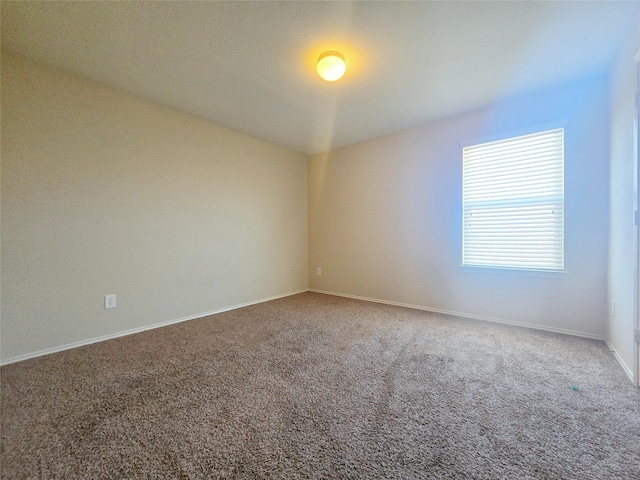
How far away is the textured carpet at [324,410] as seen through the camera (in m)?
1.10

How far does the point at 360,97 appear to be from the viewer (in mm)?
2746

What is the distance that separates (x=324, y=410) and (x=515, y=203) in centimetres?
284

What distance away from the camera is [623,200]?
197 centimetres

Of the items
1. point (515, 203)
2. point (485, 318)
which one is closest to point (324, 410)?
point (485, 318)

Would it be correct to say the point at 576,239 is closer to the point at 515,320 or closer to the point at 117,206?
the point at 515,320

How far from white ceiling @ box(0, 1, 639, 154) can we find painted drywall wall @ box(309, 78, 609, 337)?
347 mm

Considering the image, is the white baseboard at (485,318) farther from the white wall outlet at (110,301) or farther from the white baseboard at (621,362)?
the white wall outlet at (110,301)

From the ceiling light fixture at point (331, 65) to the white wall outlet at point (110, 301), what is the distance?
9.40 ft

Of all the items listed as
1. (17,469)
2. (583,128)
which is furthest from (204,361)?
(583,128)

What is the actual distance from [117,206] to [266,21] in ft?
7.15

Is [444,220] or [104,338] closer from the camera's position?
[104,338]

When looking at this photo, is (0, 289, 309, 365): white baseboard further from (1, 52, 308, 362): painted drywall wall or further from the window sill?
the window sill

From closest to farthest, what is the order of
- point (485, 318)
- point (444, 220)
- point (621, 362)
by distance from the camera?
point (621, 362)
point (485, 318)
point (444, 220)

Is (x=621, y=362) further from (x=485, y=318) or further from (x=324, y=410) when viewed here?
(x=324, y=410)
